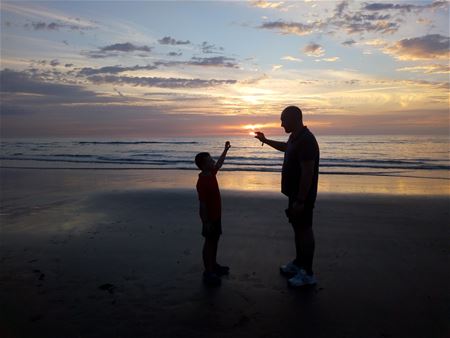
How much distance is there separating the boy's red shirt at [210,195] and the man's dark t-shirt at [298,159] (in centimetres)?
89

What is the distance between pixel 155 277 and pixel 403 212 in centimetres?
697

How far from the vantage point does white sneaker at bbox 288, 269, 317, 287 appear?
468cm

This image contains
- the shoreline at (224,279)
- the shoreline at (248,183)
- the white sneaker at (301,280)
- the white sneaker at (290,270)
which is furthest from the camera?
the shoreline at (248,183)

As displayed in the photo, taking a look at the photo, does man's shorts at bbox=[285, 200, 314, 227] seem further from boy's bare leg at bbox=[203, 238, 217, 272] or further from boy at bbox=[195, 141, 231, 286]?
boy's bare leg at bbox=[203, 238, 217, 272]

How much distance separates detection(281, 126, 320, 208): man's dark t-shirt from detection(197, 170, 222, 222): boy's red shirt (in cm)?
89

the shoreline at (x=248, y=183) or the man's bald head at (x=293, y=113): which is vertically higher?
the man's bald head at (x=293, y=113)

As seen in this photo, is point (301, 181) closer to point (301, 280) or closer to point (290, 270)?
point (301, 280)

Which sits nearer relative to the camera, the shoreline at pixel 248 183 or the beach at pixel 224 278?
the beach at pixel 224 278

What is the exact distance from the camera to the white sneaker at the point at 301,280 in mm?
4684

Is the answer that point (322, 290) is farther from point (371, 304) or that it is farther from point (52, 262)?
point (52, 262)

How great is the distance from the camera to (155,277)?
5.04 meters

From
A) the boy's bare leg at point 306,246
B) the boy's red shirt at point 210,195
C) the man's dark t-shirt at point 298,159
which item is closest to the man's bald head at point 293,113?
the man's dark t-shirt at point 298,159

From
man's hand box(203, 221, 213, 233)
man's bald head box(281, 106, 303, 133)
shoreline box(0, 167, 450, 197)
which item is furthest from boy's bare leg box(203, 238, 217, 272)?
shoreline box(0, 167, 450, 197)

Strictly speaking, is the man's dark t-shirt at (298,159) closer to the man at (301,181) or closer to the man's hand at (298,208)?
the man at (301,181)
